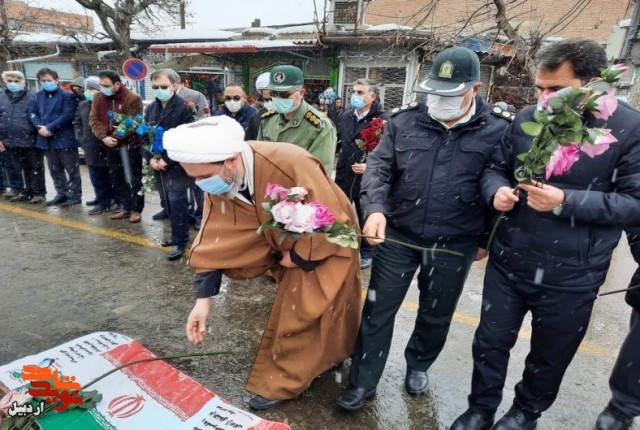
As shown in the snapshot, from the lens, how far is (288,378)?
2.41m

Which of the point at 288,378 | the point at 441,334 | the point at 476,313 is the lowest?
the point at 476,313

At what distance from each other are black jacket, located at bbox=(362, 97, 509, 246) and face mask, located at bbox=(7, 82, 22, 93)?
245 inches

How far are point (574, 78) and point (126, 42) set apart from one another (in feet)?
60.0

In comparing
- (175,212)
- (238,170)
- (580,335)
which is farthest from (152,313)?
(580,335)

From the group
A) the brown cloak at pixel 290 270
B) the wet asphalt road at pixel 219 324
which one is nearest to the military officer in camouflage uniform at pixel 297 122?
the wet asphalt road at pixel 219 324

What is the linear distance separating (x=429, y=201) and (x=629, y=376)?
1.38m

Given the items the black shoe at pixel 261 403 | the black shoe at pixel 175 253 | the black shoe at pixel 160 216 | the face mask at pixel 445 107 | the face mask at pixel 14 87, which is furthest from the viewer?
the face mask at pixel 14 87

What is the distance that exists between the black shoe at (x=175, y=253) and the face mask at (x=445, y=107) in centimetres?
326

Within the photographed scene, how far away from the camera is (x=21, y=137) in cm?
625

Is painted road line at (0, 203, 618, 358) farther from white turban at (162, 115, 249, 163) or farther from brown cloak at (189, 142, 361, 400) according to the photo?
white turban at (162, 115, 249, 163)

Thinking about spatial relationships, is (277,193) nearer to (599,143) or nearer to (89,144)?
(599,143)

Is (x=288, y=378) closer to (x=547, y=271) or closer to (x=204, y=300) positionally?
(x=204, y=300)

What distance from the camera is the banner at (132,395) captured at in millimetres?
2051

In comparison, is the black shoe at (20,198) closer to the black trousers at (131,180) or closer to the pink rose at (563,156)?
the black trousers at (131,180)
